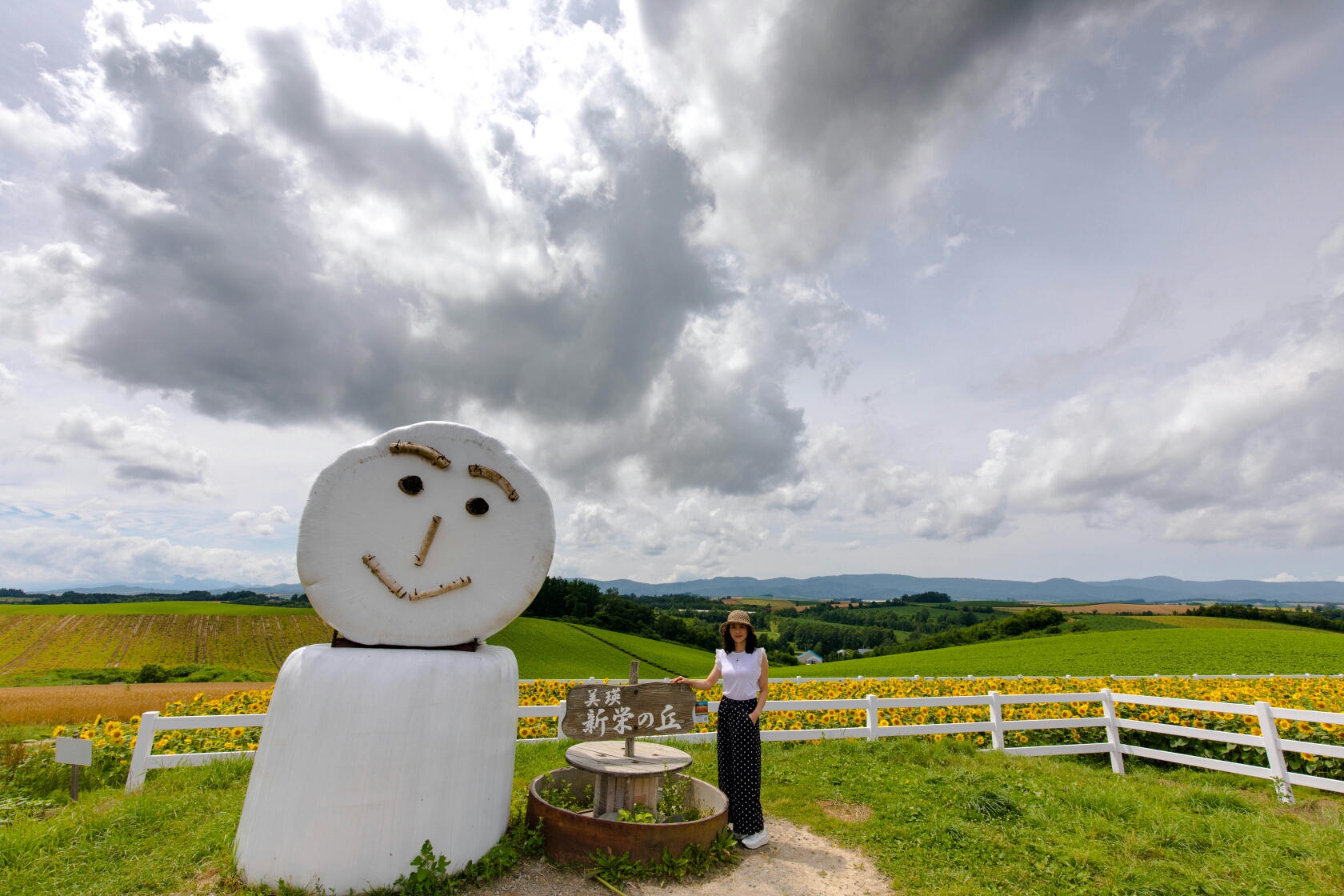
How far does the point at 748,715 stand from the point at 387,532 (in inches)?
140

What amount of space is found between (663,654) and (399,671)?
150ft

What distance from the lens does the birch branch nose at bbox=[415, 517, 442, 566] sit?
191 inches

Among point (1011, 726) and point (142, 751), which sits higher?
point (142, 751)

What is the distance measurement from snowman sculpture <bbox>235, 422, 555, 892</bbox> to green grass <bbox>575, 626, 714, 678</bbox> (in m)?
34.5

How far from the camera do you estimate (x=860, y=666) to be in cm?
3397

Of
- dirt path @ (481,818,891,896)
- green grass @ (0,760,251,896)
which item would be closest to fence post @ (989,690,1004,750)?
dirt path @ (481,818,891,896)

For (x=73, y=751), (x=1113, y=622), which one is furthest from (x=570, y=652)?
(x=1113, y=622)

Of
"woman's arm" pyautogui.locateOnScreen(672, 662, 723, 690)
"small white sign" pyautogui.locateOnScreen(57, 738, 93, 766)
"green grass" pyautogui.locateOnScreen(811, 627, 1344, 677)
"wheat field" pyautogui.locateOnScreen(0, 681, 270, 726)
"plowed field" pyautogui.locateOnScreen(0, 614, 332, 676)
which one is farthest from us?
"plowed field" pyautogui.locateOnScreen(0, 614, 332, 676)

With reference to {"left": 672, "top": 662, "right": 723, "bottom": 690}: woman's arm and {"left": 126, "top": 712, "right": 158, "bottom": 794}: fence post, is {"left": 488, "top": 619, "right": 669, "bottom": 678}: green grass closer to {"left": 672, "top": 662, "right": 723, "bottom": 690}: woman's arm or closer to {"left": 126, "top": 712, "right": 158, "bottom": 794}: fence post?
{"left": 126, "top": 712, "right": 158, "bottom": 794}: fence post

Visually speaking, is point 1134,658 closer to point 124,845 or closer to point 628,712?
point 628,712

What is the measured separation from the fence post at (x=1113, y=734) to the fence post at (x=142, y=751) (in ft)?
42.1

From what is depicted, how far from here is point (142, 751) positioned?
6.86 metres

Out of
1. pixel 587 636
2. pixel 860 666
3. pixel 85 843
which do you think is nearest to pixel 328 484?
pixel 85 843

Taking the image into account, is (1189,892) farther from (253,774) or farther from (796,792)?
(253,774)
